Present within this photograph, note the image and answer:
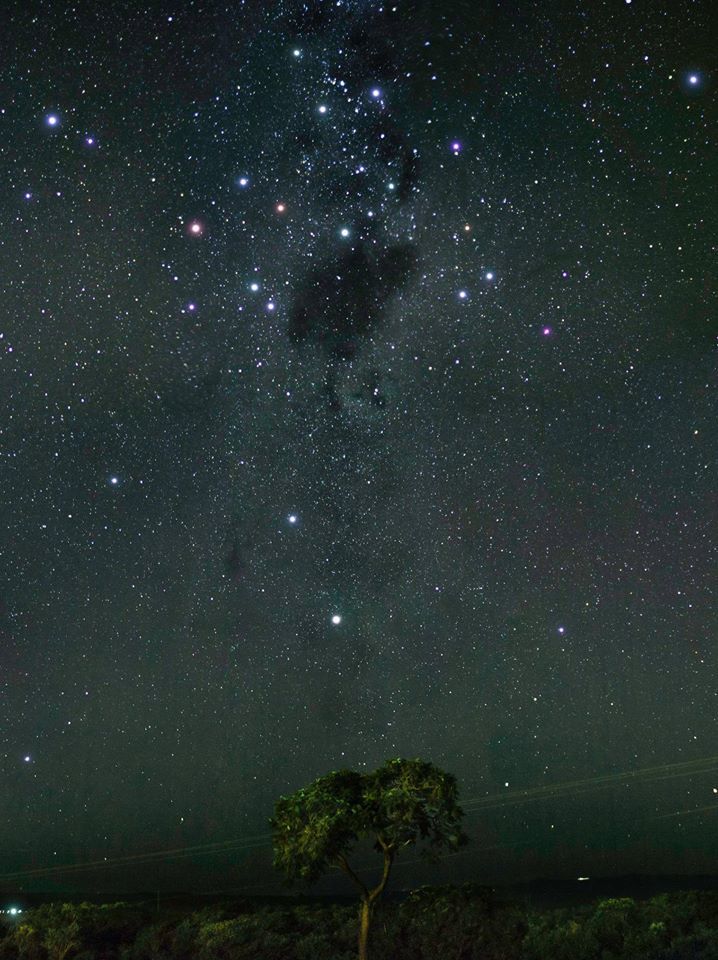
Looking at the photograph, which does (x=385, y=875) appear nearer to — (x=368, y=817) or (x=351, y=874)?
(x=351, y=874)

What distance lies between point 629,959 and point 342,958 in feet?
15.3

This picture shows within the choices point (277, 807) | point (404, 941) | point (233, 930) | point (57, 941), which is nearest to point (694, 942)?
point (404, 941)

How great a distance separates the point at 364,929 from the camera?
44.0 feet

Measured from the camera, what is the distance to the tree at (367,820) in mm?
12789

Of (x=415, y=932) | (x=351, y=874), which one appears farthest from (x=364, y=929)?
(x=415, y=932)

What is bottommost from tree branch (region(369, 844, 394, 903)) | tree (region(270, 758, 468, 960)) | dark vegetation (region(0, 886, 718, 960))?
dark vegetation (region(0, 886, 718, 960))

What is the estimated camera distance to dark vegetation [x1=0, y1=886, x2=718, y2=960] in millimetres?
13539

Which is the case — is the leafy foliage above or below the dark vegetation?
above

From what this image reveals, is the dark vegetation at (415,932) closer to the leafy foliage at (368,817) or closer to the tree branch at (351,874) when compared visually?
the tree branch at (351,874)

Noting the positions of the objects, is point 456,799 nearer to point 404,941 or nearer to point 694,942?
point 404,941

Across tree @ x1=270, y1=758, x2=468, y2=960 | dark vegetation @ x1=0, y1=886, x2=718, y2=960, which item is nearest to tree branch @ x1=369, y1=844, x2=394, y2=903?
tree @ x1=270, y1=758, x2=468, y2=960

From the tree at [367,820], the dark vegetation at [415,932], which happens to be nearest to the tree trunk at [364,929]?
the tree at [367,820]

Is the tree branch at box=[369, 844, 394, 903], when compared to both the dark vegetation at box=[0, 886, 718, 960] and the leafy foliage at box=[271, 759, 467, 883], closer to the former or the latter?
the leafy foliage at box=[271, 759, 467, 883]

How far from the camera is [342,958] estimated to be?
14.1 m
